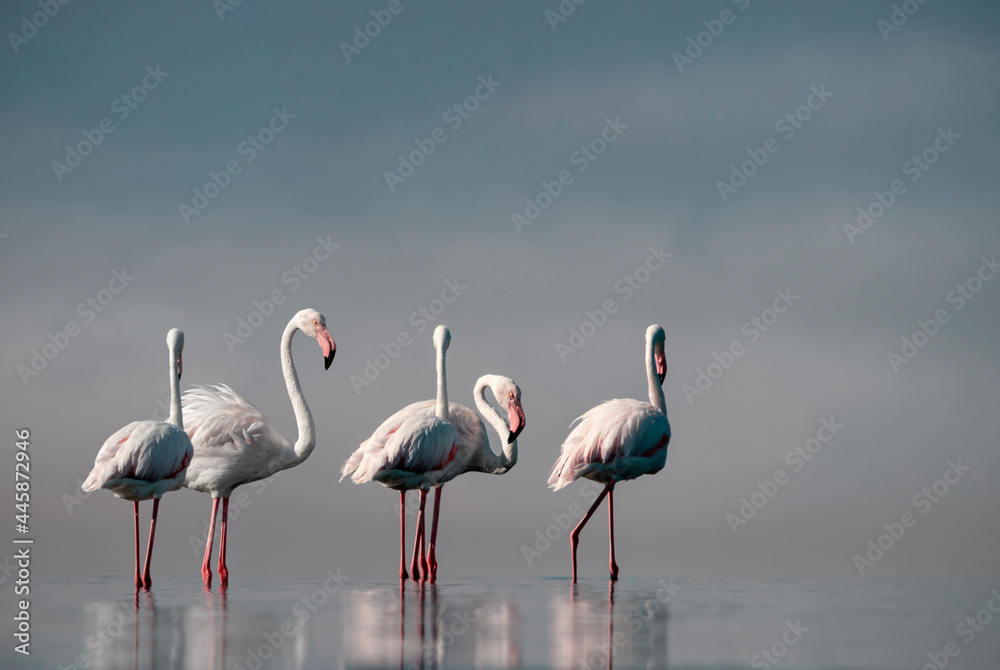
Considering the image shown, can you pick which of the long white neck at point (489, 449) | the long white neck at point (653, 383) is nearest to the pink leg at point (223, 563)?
the long white neck at point (489, 449)

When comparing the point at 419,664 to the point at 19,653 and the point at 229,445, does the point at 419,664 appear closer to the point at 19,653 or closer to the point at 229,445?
the point at 19,653

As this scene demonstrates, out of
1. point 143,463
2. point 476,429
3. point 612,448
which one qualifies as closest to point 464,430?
point 476,429

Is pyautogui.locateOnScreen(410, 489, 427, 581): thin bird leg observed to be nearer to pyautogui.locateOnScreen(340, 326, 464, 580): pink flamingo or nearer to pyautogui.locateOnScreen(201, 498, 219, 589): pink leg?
pyautogui.locateOnScreen(340, 326, 464, 580): pink flamingo

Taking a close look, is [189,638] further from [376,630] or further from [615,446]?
[615,446]

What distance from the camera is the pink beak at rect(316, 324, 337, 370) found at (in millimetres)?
15344

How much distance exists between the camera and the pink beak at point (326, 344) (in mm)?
15344

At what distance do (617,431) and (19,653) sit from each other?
8637mm

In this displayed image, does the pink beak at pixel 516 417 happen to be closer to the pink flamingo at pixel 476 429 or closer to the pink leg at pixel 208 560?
the pink flamingo at pixel 476 429

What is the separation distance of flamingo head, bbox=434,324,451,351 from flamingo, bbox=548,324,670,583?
7.83 ft

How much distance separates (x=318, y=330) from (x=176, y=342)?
2.03 metres

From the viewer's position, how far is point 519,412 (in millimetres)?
15797

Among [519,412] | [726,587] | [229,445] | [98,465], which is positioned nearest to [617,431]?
[519,412]

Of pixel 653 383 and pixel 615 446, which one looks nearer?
pixel 615 446

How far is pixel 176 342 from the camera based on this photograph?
580 inches
